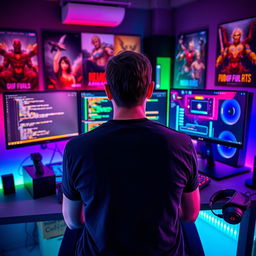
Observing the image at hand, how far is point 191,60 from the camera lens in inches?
92.3

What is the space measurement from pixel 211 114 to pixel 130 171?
3.76ft

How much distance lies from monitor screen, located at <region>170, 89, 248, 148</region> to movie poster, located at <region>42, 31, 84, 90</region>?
80 centimetres

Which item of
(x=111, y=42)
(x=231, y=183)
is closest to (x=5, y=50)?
(x=111, y=42)

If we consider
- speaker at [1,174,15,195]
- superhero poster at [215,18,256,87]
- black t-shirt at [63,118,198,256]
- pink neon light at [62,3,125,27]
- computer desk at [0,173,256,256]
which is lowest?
computer desk at [0,173,256,256]

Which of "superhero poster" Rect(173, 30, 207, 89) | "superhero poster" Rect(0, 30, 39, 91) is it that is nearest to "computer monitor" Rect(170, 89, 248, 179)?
"superhero poster" Rect(173, 30, 207, 89)

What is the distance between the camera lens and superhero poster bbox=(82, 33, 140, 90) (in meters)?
2.29

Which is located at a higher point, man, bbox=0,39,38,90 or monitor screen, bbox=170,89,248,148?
man, bbox=0,39,38,90

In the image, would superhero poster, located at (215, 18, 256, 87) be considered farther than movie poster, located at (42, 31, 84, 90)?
No

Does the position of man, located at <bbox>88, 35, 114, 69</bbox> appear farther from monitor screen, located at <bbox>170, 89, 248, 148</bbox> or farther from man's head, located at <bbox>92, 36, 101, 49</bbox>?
monitor screen, located at <bbox>170, 89, 248, 148</bbox>

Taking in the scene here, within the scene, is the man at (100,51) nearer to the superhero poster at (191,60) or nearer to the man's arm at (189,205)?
the superhero poster at (191,60)

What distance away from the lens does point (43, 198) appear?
159 centimetres

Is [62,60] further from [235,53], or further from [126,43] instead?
[235,53]

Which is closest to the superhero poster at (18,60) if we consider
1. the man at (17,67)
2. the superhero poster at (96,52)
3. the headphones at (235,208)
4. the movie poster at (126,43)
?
the man at (17,67)

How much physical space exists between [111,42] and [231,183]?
1.46 m
